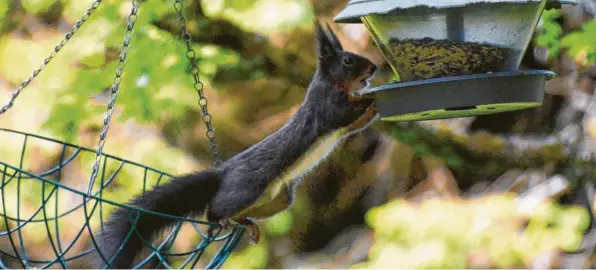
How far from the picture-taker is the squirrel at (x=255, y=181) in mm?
1630

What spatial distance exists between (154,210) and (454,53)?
2.36ft

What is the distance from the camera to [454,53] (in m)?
1.31

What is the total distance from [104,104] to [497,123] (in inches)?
67.2

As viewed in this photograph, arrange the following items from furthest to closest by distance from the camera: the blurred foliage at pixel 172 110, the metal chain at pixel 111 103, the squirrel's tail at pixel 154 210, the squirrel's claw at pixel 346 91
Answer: the blurred foliage at pixel 172 110 → the squirrel's claw at pixel 346 91 → the squirrel's tail at pixel 154 210 → the metal chain at pixel 111 103

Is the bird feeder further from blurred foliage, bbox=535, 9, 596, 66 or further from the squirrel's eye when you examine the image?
blurred foliage, bbox=535, 9, 596, 66

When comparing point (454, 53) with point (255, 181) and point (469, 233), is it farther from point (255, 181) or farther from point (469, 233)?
point (469, 233)

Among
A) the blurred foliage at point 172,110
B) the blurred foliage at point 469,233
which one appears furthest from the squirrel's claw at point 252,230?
the blurred foliage at point 469,233

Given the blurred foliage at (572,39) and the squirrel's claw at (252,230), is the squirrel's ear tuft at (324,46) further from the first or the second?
the blurred foliage at (572,39)

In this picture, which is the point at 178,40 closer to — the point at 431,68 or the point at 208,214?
the point at 208,214

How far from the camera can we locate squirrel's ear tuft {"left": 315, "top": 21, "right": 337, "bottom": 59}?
183 cm

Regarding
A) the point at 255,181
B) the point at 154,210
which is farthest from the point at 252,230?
the point at 154,210

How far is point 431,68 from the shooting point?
1.33 meters

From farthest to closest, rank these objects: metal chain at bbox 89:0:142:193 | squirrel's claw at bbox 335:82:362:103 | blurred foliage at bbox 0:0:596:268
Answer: blurred foliage at bbox 0:0:596:268
squirrel's claw at bbox 335:82:362:103
metal chain at bbox 89:0:142:193

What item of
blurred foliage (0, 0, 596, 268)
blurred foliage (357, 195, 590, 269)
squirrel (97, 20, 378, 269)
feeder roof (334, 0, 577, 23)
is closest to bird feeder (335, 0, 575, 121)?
feeder roof (334, 0, 577, 23)
